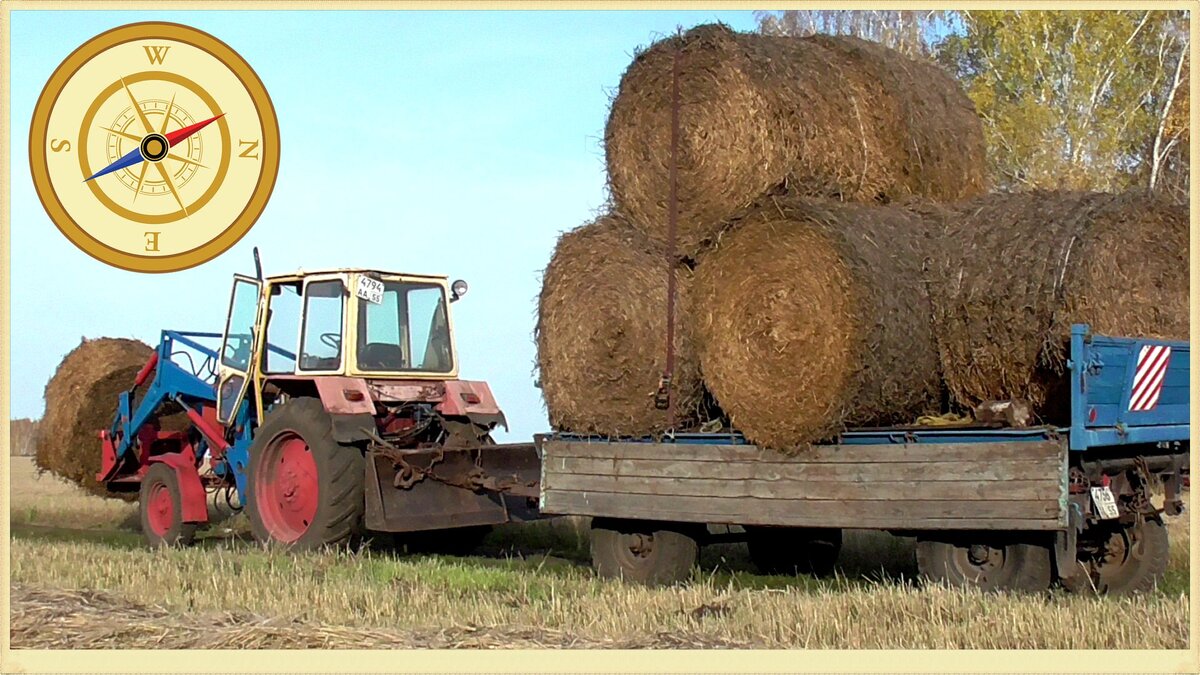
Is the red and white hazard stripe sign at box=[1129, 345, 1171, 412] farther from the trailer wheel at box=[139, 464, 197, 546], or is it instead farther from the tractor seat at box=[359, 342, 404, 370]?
the trailer wheel at box=[139, 464, 197, 546]

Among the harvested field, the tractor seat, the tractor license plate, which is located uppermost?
the tractor license plate

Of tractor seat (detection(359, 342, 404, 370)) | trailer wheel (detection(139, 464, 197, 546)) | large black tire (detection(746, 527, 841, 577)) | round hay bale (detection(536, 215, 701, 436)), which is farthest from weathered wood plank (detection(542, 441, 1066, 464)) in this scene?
trailer wheel (detection(139, 464, 197, 546))

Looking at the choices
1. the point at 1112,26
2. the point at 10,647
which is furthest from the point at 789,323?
the point at 1112,26

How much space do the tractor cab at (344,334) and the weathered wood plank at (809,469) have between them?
2319mm

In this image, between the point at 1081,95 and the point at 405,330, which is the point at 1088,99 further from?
the point at 405,330

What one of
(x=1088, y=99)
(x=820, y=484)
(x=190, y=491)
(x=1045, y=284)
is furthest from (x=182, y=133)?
(x=1088, y=99)

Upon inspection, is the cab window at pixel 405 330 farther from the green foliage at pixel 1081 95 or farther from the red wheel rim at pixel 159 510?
the green foliage at pixel 1081 95

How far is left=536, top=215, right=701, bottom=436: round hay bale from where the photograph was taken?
9.10 metres

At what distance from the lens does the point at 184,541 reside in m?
12.0

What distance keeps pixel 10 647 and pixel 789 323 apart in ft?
14.5

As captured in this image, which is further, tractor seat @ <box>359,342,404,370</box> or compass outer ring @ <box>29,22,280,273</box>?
tractor seat @ <box>359,342,404,370</box>

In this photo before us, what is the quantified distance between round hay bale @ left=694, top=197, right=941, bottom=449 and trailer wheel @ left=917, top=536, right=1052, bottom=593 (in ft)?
2.77

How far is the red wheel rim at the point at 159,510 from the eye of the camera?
40.5ft

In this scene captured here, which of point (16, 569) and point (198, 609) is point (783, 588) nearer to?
point (198, 609)
